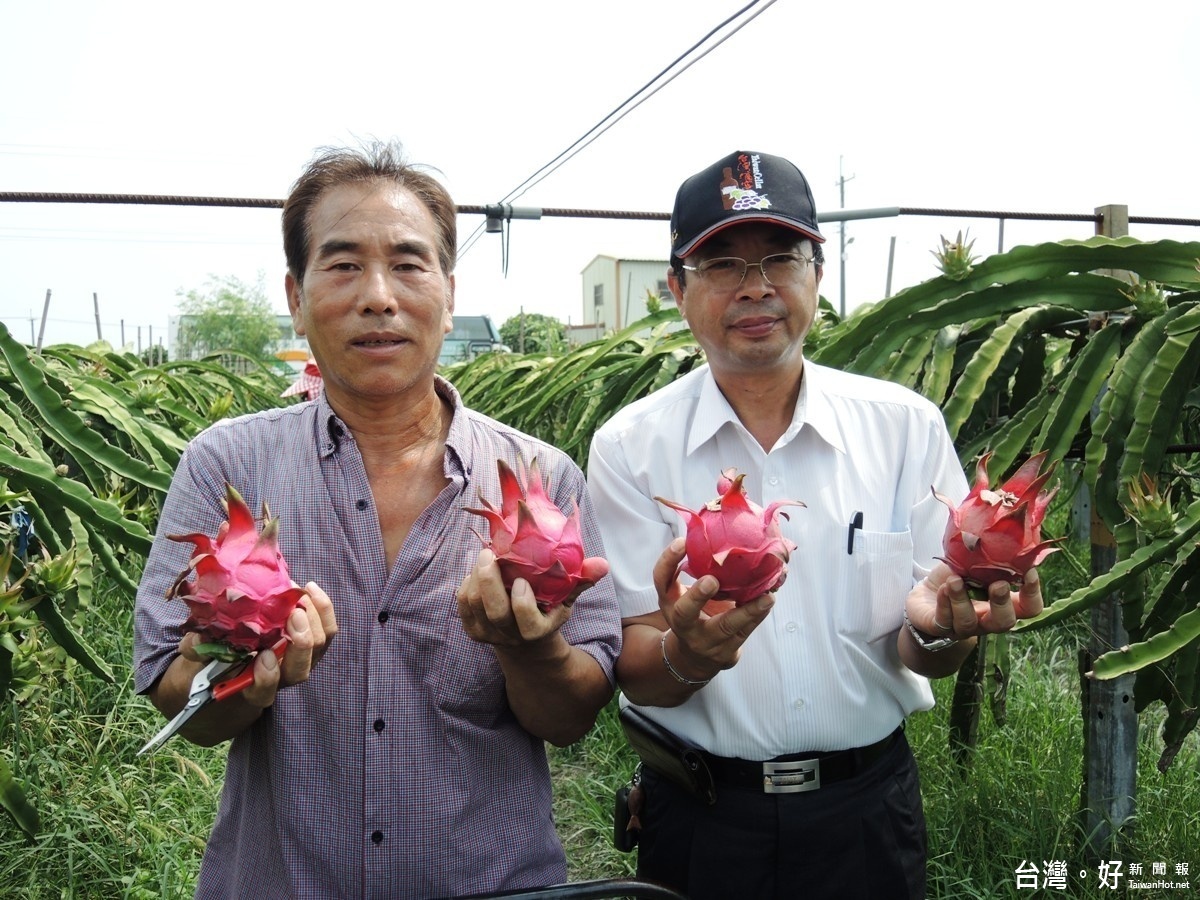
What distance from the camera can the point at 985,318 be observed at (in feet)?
8.52

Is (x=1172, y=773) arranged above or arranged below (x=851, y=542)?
below

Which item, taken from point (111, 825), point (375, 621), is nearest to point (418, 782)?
point (375, 621)

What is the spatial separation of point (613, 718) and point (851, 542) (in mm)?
2298

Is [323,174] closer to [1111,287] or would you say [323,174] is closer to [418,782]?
[418,782]

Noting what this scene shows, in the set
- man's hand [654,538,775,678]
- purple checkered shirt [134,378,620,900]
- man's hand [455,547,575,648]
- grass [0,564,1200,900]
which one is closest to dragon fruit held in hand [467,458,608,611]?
man's hand [455,547,575,648]

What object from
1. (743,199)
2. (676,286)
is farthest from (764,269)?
(676,286)

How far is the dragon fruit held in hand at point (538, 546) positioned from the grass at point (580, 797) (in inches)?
73.9

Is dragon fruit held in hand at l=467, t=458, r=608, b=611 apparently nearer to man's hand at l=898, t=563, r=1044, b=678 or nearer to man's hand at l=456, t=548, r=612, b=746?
man's hand at l=456, t=548, r=612, b=746

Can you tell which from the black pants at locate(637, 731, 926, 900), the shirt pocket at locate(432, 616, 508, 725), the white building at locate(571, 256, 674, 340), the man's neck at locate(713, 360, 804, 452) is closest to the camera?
the shirt pocket at locate(432, 616, 508, 725)

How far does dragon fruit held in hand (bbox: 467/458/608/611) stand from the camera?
3.88 feet

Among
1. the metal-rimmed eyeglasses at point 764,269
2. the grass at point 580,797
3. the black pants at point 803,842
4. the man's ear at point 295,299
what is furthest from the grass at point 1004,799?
the man's ear at point 295,299

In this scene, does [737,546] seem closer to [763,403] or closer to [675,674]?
[675,674]

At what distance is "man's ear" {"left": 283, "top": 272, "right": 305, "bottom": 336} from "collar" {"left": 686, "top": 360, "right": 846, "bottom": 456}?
2.17 ft

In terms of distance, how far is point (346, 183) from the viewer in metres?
1.48
